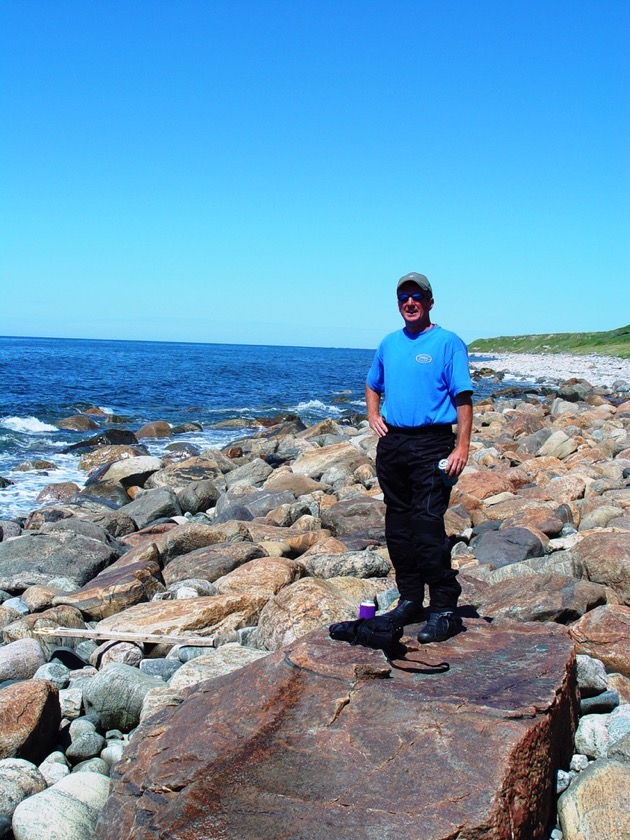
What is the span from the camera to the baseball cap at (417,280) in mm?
4785

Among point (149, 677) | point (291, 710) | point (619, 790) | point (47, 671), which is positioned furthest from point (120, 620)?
point (619, 790)

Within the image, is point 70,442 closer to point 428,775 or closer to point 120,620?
point 120,620

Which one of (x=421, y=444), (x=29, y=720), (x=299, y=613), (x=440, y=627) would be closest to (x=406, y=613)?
(x=440, y=627)

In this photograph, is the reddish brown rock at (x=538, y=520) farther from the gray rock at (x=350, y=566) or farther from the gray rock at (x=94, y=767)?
the gray rock at (x=94, y=767)

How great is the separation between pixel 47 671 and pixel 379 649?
269cm

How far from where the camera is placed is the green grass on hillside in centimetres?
7658

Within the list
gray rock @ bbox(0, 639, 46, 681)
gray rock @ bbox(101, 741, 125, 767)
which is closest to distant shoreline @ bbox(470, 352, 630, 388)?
gray rock @ bbox(0, 639, 46, 681)

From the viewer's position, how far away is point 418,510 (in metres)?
4.75

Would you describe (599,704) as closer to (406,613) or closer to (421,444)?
(406,613)

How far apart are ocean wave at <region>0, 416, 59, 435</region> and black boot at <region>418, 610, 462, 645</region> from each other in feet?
71.2

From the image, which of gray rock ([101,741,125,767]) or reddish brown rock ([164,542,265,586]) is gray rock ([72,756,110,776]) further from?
reddish brown rock ([164,542,265,586])

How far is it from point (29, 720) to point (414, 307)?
3415mm

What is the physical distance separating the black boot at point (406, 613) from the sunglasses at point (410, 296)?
6.41ft

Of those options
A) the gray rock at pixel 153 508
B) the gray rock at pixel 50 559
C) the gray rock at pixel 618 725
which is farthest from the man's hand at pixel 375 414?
the gray rock at pixel 153 508
